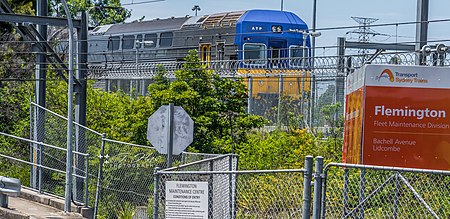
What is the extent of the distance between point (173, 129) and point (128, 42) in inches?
983

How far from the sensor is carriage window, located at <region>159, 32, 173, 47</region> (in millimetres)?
37916

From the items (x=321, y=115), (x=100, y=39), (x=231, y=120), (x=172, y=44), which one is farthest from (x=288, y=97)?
(x=100, y=39)

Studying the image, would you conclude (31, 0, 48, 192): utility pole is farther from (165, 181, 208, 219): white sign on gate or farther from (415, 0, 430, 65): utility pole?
(165, 181, 208, 219): white sign on gate

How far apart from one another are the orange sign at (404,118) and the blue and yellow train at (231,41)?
50.8ft

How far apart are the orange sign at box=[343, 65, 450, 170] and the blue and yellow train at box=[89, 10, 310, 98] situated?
15496 mm

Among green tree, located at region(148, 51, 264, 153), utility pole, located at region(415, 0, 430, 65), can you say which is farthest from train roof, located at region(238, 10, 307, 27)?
utility pole, located at region(415, 0, 430, 65)

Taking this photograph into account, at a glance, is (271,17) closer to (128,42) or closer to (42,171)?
(128,42)

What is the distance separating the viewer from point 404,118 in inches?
552

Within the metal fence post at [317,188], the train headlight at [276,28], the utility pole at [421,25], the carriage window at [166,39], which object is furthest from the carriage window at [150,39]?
the metal fence post at [317,188]

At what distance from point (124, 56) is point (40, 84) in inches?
642

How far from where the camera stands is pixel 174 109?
53.0ft

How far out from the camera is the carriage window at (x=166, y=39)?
37916 mm

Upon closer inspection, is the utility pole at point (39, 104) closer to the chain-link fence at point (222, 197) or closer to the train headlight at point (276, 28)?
the chain-link fence at point (222, 197)

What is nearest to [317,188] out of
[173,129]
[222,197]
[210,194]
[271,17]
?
[210,194]
